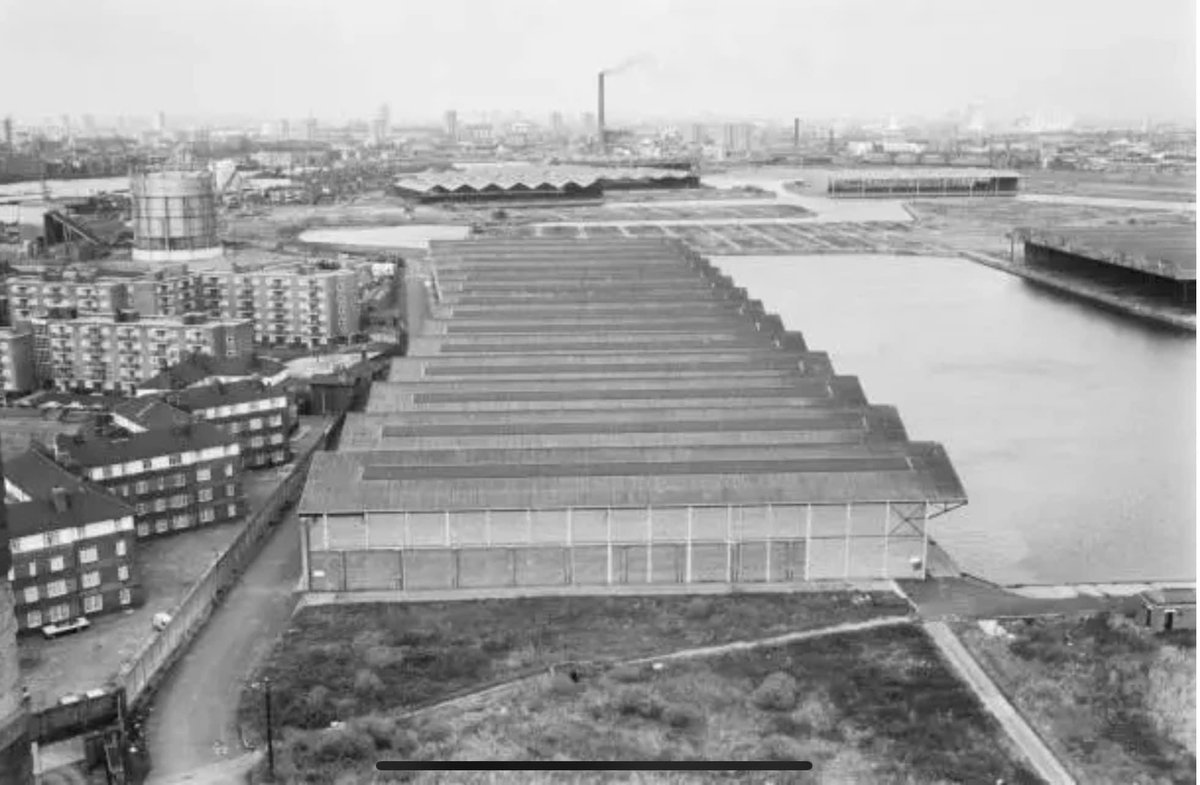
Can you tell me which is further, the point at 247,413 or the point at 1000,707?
the point at 247,413

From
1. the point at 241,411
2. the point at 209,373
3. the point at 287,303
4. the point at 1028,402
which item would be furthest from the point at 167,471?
the point at 1028,402

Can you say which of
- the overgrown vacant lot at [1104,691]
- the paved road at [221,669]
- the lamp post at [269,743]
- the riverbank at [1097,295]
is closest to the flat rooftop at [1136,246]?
the riverbank at [1097,295]

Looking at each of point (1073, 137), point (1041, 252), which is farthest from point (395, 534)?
point (1073, 137)

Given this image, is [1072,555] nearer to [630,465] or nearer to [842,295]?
[630,465]

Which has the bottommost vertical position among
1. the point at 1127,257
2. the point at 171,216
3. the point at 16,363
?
the point at 16,363

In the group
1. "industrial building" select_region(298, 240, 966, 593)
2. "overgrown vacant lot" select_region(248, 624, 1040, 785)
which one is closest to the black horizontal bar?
"overgrown vacant lot" select_region(248, 624, 1040, 785)

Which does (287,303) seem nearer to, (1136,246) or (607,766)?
(607,766)

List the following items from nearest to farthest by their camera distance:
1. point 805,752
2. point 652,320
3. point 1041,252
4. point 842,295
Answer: point 805,752
point 652,320
point 842,295
point 1041,252
